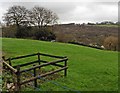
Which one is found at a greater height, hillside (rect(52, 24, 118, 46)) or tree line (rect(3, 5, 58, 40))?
tree line (rect(3, 5, 58, 40))

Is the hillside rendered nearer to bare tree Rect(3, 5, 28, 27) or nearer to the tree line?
the tree line

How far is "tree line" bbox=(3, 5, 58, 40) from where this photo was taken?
67.1 metres

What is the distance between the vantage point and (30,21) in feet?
238

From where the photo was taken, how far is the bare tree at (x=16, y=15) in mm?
70250

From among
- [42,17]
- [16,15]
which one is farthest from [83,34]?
[16,15]

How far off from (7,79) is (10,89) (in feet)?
5.38

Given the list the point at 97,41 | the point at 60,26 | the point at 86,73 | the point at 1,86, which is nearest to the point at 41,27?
the point at 60,26

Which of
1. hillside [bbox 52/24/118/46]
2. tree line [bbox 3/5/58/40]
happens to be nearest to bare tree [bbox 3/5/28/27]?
tree line [bbox 3/5/58/40]

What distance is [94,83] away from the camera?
1384cm

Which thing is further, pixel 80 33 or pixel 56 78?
pixel 80 33

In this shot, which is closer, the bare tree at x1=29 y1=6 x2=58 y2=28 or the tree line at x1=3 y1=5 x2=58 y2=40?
the tree line at x1=3 y1=5 x2=58 y2=40

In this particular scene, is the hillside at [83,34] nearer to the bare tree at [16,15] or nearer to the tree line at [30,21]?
the tree line at [30,21]

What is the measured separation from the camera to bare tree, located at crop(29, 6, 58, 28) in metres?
74.5

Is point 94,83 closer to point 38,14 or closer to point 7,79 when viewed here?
point 7,79
